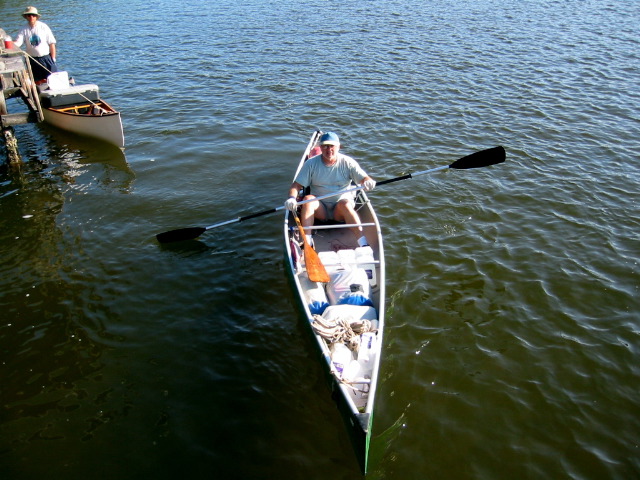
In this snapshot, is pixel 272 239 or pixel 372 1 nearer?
pixel 272 239

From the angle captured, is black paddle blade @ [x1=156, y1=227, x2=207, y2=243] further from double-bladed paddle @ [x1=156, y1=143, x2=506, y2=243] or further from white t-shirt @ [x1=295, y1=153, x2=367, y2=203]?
white t-shirt @ [x1=295, y1=153, x2=367, y2=203]

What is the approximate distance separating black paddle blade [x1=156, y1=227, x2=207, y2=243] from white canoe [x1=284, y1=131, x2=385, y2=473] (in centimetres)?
176

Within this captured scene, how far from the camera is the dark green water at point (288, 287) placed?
6168 millimetres

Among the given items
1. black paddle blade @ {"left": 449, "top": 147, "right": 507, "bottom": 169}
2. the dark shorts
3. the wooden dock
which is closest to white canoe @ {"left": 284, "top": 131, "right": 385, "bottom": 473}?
black paddle blade @ {"left": 449, "top": 147, "right": 507, "bottom": 169}

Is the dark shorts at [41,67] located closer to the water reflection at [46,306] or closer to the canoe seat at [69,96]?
the canoe seat at [69,96]

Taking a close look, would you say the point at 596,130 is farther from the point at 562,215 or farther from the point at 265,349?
the point at 265,349

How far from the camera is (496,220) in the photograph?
10461mm

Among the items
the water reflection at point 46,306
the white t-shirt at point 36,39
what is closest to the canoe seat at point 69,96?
the white t-shirt at point 36,39

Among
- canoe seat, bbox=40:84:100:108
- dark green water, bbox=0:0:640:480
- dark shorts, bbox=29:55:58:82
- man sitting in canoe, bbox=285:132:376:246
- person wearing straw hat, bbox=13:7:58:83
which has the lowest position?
dark green water, bbox=0:0:640:480

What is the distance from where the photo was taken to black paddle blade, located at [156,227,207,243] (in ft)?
31.5

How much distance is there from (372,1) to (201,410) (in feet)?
86.2

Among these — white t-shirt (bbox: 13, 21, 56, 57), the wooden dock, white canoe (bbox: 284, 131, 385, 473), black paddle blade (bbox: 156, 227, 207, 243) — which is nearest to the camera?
white canoe (bbox: 284, 131, 385, 473)

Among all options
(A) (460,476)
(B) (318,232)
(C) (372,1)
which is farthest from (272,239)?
(C) (372,1)

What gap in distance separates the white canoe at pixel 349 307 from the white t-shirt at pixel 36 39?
991 cm
